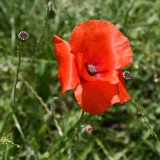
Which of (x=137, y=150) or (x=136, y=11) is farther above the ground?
(x=136, y=11)

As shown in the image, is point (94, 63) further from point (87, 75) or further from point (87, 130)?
point (87, 130)

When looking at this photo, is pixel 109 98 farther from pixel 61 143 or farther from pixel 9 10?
pixel 9 10

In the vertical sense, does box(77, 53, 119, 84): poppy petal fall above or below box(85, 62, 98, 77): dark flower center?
above

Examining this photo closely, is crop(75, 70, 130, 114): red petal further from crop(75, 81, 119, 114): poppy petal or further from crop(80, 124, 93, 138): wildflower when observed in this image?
crop(80, 124, 93, 138): wildflower

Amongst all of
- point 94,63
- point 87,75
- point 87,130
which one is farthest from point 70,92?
point 87,75

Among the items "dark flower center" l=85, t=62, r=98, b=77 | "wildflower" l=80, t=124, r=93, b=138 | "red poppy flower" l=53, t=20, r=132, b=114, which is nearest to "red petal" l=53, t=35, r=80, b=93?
"red poppy flower" l=53, t=20, r=132, b=114

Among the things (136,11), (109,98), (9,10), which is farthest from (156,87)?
(109,98)

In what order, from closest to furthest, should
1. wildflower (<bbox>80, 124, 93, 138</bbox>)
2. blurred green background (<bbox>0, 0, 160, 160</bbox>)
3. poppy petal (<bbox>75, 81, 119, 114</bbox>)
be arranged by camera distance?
1. poppy petal (<bbox>75, 81, 119, 114</bbox>)
2. wildflower (<bbox>80, 124, 93, 138</bbox>)
3. blurred green background (<bbox>0, 0, 160, 160</bbox>)
